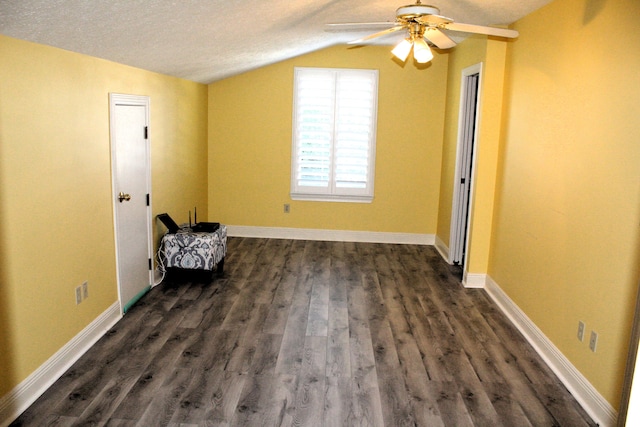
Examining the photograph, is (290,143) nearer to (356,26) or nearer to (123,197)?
(123,197)

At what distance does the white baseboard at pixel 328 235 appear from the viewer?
7.16 m

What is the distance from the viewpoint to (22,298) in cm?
292

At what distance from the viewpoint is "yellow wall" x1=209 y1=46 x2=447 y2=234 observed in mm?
6812

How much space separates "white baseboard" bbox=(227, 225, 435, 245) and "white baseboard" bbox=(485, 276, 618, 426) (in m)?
2.29

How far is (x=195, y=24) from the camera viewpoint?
3.41 metres

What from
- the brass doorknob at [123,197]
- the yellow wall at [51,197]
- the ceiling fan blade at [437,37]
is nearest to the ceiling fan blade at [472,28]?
the ceiling fan blade at [437,37]

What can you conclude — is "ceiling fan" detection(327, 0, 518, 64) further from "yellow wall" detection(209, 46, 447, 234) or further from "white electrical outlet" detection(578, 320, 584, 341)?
"yellow wall" detection(209, 46, 447, 234)

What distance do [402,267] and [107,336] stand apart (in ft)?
10.9

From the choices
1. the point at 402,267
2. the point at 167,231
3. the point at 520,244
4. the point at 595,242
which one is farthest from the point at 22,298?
the point at 402,267

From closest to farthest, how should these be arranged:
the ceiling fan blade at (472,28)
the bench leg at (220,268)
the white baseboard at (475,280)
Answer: the ceiling fan blade at (472,28), the white baseboard at (475,280), the bench leg at (220,268)

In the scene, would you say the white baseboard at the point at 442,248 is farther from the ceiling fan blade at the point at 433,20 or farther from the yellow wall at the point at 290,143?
the ceiling fan blade at the point at 433,20

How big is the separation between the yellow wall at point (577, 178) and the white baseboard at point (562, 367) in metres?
0.06

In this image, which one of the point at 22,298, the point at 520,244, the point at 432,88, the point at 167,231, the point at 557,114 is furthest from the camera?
the point at 432,88

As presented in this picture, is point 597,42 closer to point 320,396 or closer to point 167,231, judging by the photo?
point 320,396
